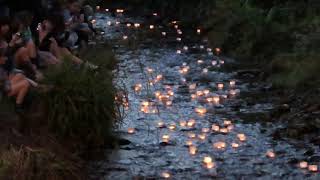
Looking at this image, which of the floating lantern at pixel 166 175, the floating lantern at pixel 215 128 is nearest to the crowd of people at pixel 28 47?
the floating lantern at pixel 166 175

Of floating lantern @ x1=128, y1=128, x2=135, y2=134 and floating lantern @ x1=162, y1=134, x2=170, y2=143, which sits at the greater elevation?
floating lantern @ x1=128, y1=128, x2=135, y2=134

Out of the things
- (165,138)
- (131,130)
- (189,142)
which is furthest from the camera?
Answer: (131,130)

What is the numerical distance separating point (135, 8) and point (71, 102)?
18482 mm

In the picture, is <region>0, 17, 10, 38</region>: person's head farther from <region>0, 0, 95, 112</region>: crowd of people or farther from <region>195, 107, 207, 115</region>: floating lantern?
<region>195, 107, 207, 115</region>: floating lantern

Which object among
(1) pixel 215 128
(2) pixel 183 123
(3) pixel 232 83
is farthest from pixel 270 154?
(3) pixel 232 83

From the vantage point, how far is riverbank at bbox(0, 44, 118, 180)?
360 inches

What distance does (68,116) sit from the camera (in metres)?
9.51

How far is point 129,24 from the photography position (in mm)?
23922

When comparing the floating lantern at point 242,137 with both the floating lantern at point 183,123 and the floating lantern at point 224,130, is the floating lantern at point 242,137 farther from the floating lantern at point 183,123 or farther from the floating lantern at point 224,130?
the floating lantern at point 183,123

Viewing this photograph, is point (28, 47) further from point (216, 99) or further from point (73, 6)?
point (216, 99)

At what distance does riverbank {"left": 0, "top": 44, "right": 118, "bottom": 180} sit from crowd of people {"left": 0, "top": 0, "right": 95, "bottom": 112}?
20cm

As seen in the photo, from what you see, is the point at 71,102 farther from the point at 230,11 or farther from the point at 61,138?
the point at 230,11

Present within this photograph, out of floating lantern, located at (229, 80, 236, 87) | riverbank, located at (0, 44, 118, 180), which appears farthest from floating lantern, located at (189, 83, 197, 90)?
riverbank, located at (0, 44, 118, 180)

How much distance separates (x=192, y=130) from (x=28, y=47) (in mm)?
2793
